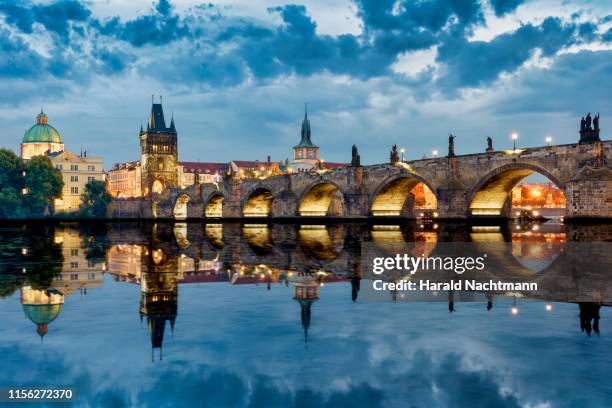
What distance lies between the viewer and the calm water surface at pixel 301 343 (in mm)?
5832

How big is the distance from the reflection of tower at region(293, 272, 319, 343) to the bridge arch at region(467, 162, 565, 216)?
3514 cm

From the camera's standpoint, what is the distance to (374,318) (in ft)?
30.3

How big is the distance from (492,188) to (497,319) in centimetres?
4272

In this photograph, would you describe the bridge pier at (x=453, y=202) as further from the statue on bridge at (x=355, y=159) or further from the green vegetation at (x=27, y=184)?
the green vegetation at (x=27, y=184)

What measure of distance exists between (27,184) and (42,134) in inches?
2535

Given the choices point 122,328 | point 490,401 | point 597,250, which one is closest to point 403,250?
point 597,250

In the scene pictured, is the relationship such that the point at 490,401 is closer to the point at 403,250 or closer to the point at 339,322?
the point at 339,322

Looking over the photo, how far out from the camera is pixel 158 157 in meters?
153

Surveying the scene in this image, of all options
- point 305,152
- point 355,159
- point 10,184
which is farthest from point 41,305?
point 305,152

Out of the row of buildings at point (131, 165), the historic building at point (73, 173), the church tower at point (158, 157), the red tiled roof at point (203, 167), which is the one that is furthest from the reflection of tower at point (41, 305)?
the red tiled roof at point (203, 167)

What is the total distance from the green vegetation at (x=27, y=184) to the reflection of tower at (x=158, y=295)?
10230 centimetres

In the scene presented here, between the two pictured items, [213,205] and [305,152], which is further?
[305,152]

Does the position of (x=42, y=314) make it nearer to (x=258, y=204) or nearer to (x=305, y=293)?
(x=305, y=293)

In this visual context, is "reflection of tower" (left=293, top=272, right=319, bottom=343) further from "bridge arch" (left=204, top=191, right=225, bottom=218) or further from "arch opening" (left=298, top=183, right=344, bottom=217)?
"bridge arch" (left=204, top=191, right=225, bottom=218)
